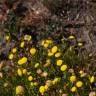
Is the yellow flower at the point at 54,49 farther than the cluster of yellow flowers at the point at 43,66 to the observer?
Yes

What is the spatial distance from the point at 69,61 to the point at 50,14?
818 mm

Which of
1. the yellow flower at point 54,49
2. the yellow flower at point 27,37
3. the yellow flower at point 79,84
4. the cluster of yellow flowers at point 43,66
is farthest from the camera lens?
the yellow flower at point 27,37

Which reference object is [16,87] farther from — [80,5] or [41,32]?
[80,5]

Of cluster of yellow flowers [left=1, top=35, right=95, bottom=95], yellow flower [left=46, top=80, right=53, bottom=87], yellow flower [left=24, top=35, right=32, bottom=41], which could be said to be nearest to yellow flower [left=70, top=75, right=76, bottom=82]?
cluster of yellow flowers [left=1, top=35, right=95, bottom=95]

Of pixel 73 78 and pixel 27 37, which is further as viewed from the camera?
pixel 27 37

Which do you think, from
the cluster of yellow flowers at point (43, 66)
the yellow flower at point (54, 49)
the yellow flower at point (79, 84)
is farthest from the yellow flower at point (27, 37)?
the yellow flower at point (79, 84)

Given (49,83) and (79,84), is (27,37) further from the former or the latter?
(79,84)

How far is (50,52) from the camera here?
4496 millimetres

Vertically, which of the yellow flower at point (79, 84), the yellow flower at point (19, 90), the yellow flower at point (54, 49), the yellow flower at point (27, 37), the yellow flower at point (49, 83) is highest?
the yellow flower at point (54, 49)

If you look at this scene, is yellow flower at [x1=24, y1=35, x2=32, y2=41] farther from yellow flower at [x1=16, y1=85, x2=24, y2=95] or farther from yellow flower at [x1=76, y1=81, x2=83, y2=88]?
yellow flower at [x1=76, y1=81, x2=83, y2=88]

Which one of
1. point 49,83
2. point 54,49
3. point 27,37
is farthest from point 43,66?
point 27,37

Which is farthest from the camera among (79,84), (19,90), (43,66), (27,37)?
(27,37)

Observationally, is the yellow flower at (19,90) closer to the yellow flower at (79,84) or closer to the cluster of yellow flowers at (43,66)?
the cluster of yellow flowers at (43,66)

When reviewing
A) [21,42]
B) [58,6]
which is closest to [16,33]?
[21,42]
